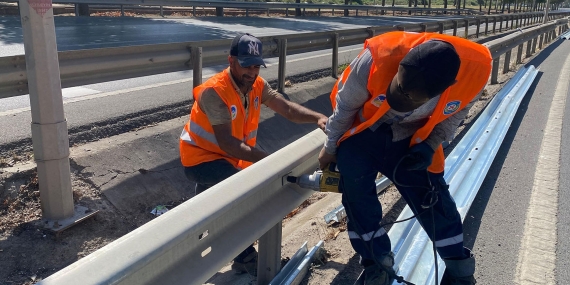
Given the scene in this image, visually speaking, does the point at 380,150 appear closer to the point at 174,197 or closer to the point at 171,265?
the point at 171,265

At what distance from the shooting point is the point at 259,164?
2955mm

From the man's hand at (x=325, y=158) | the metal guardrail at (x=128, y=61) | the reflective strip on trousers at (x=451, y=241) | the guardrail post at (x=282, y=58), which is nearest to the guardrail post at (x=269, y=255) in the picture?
the man's hand at (x=325, y=158)

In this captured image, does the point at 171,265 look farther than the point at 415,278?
No

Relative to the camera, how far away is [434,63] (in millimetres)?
2488

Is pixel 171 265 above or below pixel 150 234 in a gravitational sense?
below

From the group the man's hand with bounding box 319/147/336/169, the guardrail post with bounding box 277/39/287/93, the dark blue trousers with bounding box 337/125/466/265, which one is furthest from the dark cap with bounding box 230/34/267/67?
the guardrail post with bounding box 277/39/287/93

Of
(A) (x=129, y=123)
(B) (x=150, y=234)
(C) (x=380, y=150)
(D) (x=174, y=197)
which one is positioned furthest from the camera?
(A) (x=129, y=123)

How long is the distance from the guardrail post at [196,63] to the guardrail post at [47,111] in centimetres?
251

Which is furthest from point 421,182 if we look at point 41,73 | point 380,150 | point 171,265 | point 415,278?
point 41,73

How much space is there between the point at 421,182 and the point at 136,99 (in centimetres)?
571

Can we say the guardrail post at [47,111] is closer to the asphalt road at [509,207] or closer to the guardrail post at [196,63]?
the guardrail post at [196,63]

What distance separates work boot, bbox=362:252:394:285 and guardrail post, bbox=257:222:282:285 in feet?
1.77

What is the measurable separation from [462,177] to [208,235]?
115 inches

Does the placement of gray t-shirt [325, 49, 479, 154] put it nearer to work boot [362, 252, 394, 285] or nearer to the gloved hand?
the gloved hand
